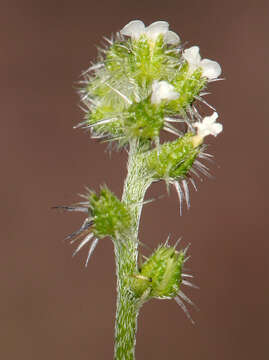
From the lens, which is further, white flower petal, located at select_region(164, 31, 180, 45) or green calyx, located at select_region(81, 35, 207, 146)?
white flower petal, located at select_region(164, 31, 180, 45)

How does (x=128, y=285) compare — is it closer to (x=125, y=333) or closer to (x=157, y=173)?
(x=125, y=333)

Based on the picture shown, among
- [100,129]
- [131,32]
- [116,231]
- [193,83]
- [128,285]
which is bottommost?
[128,285]

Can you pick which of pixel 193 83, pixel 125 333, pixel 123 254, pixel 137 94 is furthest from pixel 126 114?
pixel 125 333

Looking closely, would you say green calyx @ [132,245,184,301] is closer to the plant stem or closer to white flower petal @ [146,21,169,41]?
the plant stem

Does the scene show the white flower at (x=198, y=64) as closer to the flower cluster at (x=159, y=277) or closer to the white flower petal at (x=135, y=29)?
the white flower petal at (x=135, y=29)

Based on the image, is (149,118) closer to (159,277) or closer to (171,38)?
(171,38)

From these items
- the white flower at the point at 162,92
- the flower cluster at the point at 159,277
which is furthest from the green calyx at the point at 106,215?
the white flower at the point at 162,92

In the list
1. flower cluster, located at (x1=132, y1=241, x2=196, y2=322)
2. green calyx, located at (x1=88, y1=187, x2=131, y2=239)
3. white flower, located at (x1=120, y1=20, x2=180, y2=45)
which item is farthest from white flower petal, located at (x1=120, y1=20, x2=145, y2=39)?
flower cluster, located at (x1=132, y1=241, x2=196, y2=322)
